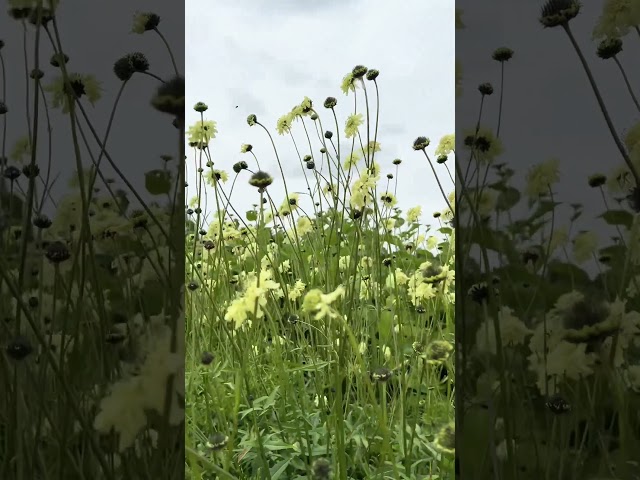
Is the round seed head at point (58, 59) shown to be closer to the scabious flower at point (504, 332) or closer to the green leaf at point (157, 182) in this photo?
the green leaf at point (157, 182)

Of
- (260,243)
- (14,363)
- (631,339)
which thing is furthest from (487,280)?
(260,243)

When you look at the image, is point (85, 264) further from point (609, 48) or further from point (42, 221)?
point (609, 48)

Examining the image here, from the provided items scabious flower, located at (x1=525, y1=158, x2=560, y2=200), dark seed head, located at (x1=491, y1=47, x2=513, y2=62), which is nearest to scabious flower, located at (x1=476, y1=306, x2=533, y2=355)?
scabious flower, located at (x1=525, y1=158, x2=560, y2=200)

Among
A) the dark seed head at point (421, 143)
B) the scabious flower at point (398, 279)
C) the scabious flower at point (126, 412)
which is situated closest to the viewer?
the scabious flower at point (126, 412)

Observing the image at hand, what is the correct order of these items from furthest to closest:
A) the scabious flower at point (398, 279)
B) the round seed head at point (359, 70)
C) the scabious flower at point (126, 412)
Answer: the scabious flower at point (398, 279) → the round seed head at point (359, 70) → the scabious flower at point (126, 412)

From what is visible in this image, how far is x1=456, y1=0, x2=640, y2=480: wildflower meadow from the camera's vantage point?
1.85 feet

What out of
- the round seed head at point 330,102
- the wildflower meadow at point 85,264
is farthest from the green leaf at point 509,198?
the round seed head at point 330,102

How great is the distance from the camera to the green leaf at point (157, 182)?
55 cm

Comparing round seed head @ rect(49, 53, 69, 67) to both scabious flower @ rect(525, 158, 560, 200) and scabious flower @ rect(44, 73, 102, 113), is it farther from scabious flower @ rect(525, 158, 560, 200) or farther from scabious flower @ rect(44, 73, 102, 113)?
scabious flower @ rect(525, 158, 560, 200)

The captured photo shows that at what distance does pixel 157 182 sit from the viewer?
56 cm

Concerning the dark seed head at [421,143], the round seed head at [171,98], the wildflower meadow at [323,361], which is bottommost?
the wildflower meadow at [323,361]

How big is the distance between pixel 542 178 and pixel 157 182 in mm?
362

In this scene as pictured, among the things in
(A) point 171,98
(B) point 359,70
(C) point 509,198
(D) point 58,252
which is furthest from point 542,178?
(B) point 359,70

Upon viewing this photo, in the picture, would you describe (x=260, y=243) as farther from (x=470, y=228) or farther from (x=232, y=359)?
(x=470, y=228)
